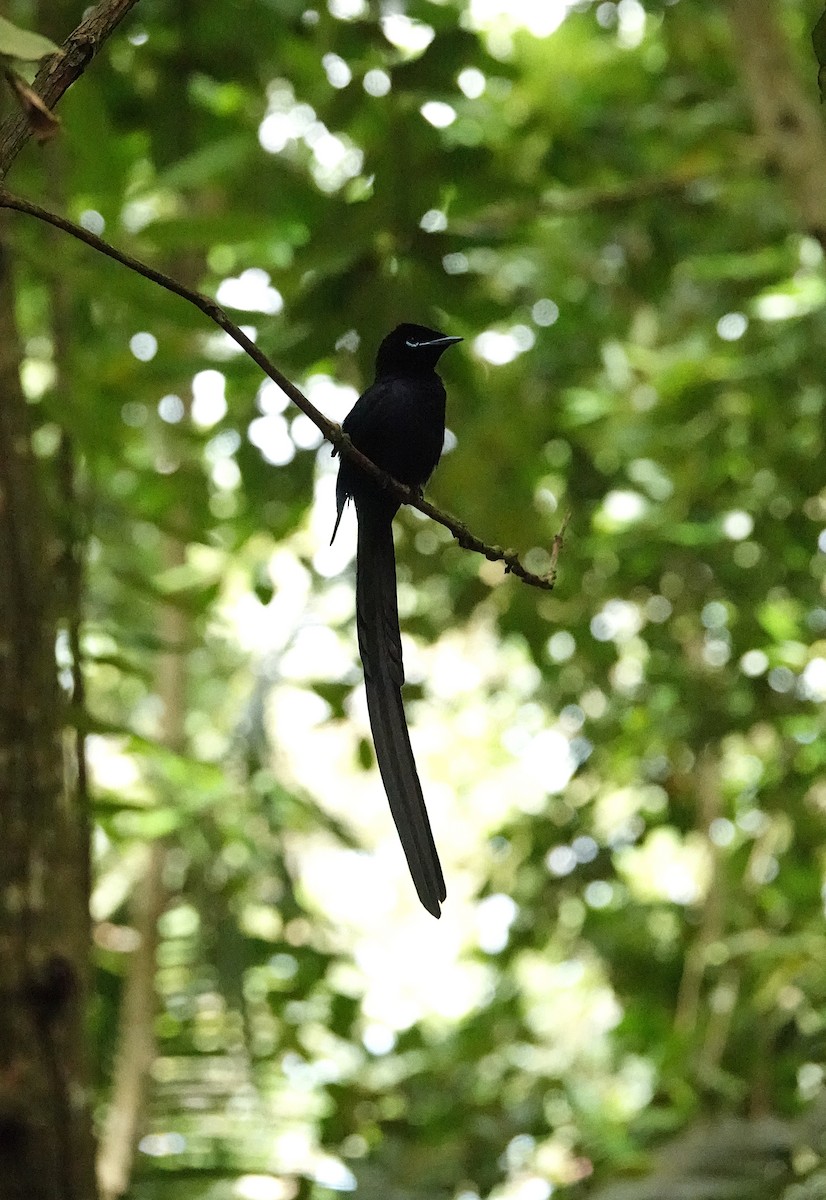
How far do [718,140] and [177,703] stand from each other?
2.35 metres

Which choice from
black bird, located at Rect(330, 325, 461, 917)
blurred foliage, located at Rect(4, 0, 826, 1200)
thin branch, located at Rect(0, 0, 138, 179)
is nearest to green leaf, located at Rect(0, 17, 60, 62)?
thin branch, located at Rect(0, 0, 138, 179)

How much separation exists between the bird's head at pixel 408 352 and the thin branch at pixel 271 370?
485 millimetres

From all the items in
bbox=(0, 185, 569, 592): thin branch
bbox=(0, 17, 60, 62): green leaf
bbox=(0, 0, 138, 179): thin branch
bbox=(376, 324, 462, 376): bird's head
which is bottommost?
bbox=(0, 185, 569, 592): thin branch

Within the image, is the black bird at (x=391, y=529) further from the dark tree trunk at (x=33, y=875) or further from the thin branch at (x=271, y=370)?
the dark tree trunk at (x=33, y=875)

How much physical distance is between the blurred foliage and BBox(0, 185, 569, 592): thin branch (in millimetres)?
1127

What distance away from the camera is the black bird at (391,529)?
2.83ft

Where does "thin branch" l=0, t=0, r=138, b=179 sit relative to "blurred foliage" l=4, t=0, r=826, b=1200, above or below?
below

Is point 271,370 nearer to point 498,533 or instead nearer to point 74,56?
point 74,56

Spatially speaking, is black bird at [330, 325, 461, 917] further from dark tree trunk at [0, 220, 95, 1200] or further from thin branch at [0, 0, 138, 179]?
dark tree trunk at [0, 220, 95, 1200]

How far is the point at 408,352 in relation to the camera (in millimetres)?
1646

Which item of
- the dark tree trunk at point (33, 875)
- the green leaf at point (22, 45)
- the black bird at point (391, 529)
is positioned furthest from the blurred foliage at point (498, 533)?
the green leaf at point (22, 45)

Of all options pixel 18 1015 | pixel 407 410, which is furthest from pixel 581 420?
pixel 18 1015

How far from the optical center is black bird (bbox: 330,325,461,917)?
0.86 meters

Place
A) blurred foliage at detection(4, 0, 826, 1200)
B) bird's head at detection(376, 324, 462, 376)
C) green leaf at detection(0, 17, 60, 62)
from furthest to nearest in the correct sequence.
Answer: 1. blurred foliage at detection(4, 0, 826, 1200)
2. bird's head at detection(376, 324, 462, 376)
3. green leaf at detection(0, 17, 60, 62)
